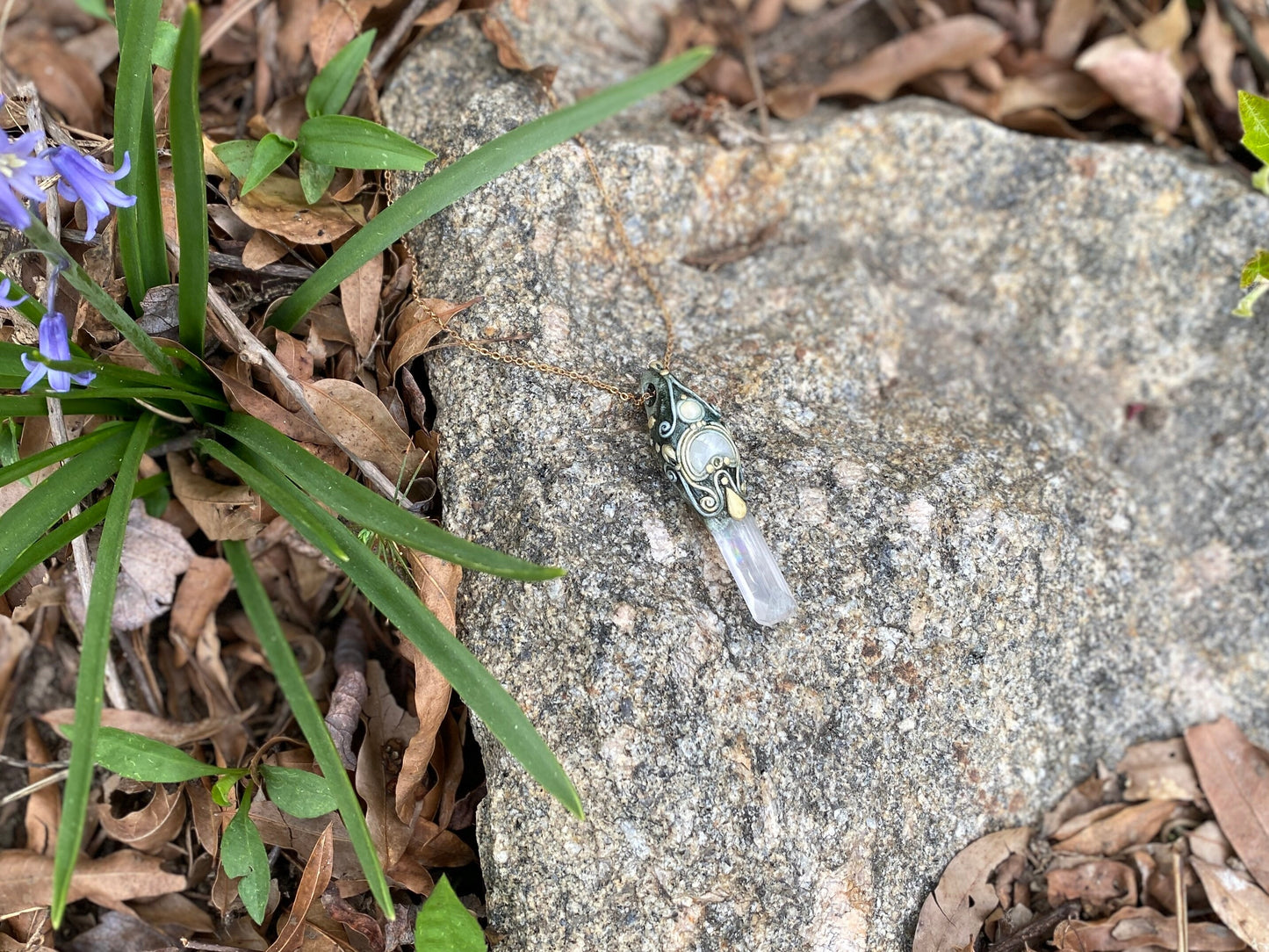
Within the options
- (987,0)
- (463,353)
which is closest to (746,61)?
(987,0)

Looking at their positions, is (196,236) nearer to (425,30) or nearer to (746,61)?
(425,30)

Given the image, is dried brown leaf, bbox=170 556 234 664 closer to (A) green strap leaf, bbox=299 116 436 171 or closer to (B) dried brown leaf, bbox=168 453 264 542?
(B) dried brown leaf, bbox=168 453 264 542

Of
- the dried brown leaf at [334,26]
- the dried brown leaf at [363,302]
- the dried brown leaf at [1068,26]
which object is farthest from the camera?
the dried brown leaf at [1068,26]

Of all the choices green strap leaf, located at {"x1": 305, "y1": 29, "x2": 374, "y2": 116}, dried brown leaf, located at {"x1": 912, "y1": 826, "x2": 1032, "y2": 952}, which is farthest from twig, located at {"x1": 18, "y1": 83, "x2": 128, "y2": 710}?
dried brown leaf, located at {"x1": 912, "y1": 826, "x2": 1032, "y2": 952}

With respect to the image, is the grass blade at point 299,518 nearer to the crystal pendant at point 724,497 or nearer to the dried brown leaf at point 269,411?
the dried brown leaf at point 269,411

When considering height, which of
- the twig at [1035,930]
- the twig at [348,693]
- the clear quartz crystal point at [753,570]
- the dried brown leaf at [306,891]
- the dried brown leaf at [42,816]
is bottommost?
the twig at [1035,930]

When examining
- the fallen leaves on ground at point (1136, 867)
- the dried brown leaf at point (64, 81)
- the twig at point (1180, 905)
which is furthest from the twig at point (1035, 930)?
the dried brown leaf at point (64, 81)
